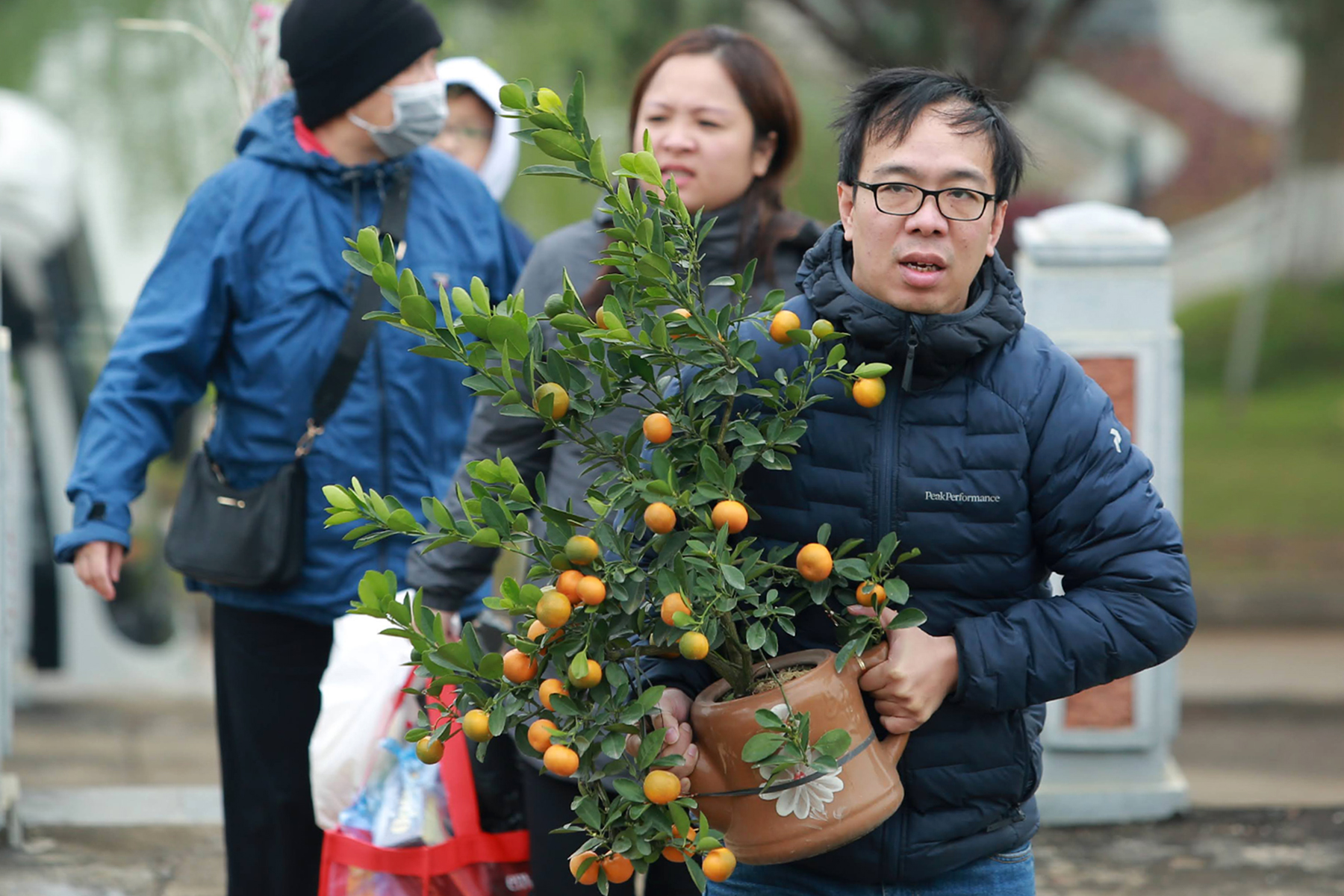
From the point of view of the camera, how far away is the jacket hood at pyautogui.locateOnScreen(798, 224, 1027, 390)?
1824 millimetres

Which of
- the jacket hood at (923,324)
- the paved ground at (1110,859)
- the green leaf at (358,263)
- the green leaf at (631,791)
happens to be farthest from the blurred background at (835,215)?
the green leaf at (358,263)

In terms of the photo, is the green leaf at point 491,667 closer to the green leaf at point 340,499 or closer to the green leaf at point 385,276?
the green leaf at point 340,499

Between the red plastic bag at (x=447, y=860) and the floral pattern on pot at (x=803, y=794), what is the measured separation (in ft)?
2.94

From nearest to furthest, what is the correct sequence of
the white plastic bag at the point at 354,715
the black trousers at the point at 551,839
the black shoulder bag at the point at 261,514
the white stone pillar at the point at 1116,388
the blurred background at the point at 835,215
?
the black trousers at the point at 551,839
the white plastic bag at the point at 354,715
the black shoulder bag at the point at 261,514
the white stone pillar at the point at 1116,388
the blurred background at the point at 835,215

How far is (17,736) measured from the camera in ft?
22.1

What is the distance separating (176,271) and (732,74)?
40.5 inches

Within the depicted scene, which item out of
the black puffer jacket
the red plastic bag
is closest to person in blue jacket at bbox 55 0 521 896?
the red plastic bag

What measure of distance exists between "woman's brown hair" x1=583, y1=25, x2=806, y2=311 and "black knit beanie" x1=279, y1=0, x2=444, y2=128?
1.53 feet

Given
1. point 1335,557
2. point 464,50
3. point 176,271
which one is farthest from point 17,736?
point 1335,557

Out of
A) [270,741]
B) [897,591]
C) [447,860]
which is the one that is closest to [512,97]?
[897,591]

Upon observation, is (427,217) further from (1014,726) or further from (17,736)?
(17,736)

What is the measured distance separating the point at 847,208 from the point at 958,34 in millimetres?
5859

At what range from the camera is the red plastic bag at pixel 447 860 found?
250 centimetres

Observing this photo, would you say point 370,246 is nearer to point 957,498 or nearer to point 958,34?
point 957,498
